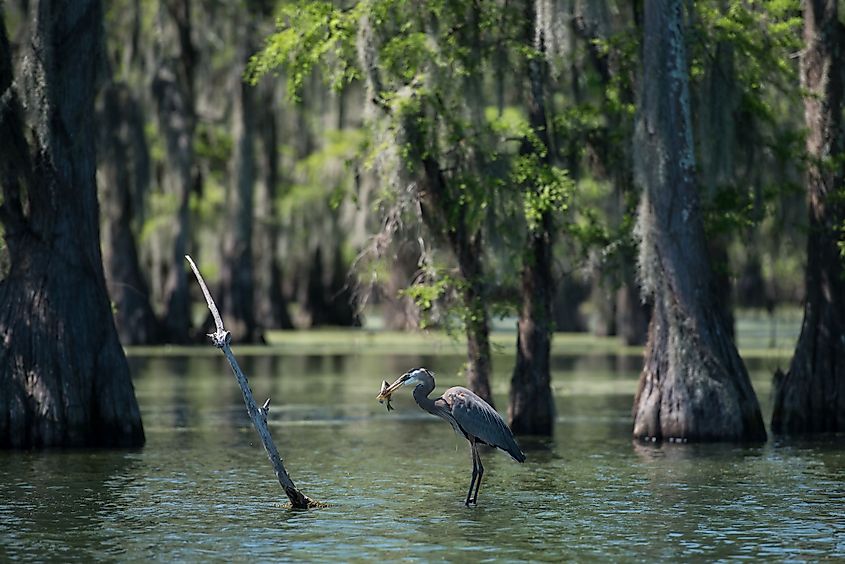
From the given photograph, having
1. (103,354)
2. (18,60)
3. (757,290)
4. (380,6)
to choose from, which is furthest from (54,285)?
(757,290)

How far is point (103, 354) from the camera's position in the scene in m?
19.6

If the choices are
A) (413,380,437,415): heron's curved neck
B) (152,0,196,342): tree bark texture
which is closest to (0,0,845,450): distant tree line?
(413,380,437,415): heron's curved neck

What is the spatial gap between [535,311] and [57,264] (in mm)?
5961

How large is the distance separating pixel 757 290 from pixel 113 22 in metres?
37.6

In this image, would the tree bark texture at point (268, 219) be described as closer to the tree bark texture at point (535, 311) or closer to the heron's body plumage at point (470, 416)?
the tree bark texture at point (535, 311)

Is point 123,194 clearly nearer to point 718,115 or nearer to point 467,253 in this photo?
point 467,253

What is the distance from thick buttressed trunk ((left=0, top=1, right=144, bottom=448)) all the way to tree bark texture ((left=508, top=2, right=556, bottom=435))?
482 centimetres

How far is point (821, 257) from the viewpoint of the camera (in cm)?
2239

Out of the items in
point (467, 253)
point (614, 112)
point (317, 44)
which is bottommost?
point (467, 253)

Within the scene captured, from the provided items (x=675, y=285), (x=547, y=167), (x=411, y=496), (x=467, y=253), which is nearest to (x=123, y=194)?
(x=467, y=253)

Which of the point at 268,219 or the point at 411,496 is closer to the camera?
the point at 411,496

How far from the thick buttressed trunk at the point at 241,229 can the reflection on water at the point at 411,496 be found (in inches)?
704

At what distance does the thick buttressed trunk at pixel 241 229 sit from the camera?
43.3 metres

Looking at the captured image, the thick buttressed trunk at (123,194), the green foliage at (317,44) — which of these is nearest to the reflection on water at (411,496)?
the green foliage at (317,44)
